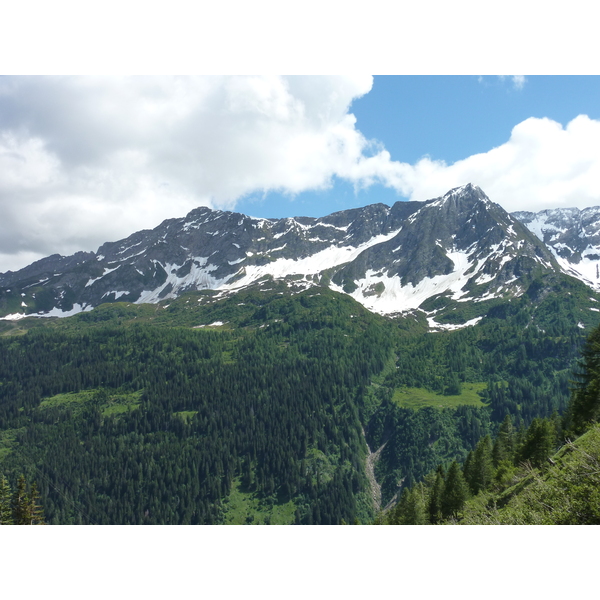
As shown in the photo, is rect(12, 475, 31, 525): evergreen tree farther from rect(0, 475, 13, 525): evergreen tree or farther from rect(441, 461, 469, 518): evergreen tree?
rect(441, 461, 469, 518): evergreen tree

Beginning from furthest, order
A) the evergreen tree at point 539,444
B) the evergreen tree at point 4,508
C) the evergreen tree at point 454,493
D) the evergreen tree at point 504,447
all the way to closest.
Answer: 1. the evergreen tree at point 504,447
2. the evergreen tree at point 4,508
3. the evergreen tree at point 539,444
4. the evergreen tree at point 454,493

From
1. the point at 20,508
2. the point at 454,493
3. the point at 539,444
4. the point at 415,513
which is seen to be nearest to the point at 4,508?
the point at 20,508

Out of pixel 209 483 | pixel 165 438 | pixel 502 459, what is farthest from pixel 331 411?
pixel 502 459

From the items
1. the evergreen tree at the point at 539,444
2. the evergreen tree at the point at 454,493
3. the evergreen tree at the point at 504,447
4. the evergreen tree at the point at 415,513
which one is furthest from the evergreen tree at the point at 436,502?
the evergreen tree at the point at 504,447

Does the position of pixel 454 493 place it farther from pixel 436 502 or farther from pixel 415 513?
pixel 415 513

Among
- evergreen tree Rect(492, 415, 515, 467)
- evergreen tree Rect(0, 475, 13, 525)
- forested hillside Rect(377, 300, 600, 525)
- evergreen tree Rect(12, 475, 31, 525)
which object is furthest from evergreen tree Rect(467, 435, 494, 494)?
evergreen tree Rect(0, 475, 13, 525)

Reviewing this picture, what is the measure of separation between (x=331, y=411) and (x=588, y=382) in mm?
143061

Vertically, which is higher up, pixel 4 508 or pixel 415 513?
pixel 4 508

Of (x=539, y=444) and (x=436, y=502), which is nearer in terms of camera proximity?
(x=539, y=444)

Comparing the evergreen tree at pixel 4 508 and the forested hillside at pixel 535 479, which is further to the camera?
the evergreen tree at pixel 4 508

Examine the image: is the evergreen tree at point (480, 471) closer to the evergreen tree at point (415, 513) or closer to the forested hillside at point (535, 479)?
the forested hillside at point (535, 479)

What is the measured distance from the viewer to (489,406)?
604 feet

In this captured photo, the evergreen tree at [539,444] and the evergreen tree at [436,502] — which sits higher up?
the evergreen tree at [539,444]
